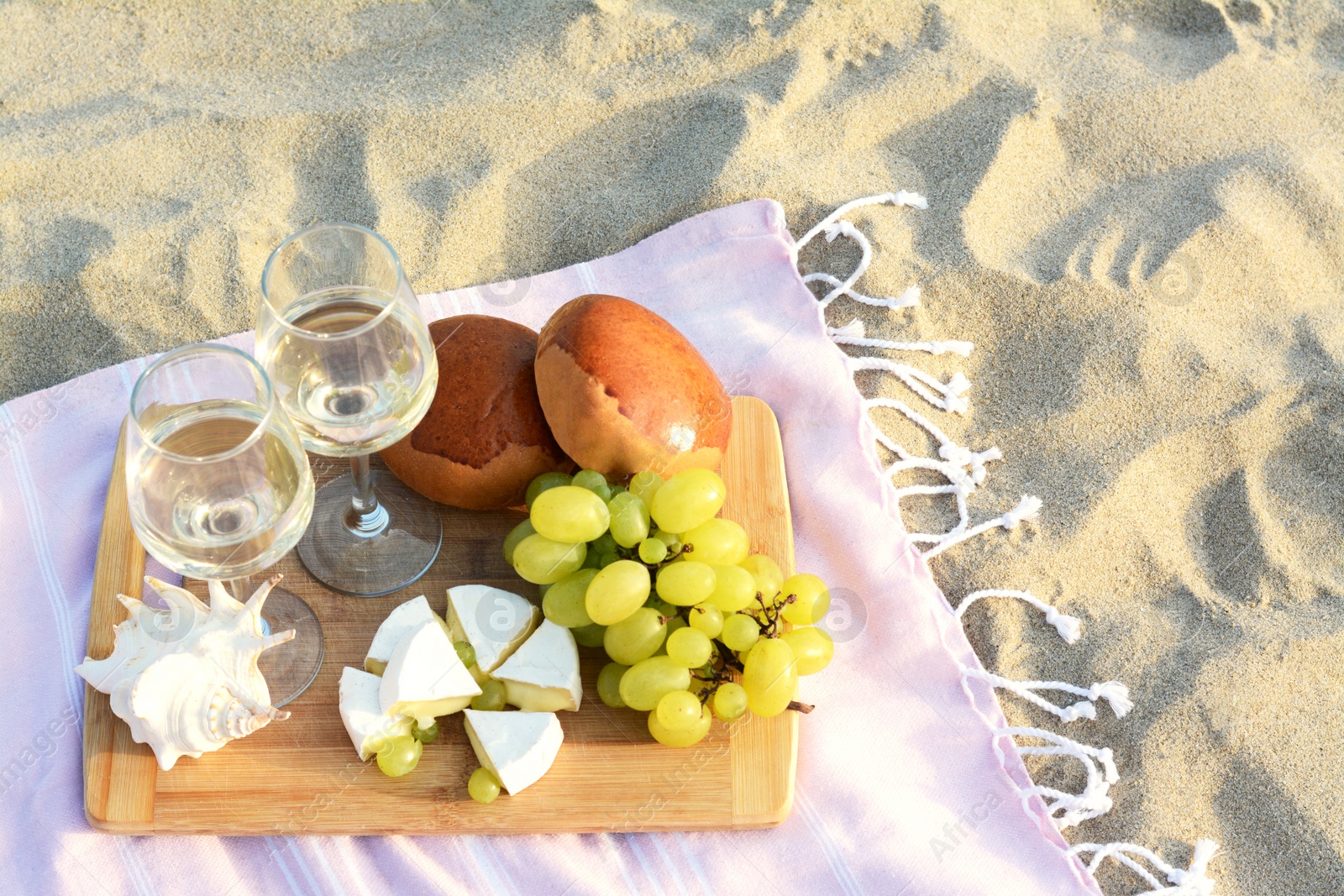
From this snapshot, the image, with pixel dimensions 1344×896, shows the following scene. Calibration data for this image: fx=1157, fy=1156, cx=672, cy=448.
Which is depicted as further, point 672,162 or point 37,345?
point 672,162

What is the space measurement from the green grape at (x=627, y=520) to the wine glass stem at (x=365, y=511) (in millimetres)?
309

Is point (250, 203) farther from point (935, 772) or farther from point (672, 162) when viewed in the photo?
point (935, 772)

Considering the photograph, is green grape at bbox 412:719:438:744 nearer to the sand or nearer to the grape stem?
A: the grape stem

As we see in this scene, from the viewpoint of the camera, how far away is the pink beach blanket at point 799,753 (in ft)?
4.18

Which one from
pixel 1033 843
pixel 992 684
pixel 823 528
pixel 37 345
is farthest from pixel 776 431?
pixel 37 345

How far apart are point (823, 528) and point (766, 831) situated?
0.41 m

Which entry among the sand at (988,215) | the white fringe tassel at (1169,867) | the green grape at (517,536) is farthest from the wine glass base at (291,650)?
the white fringe tassel at (1169,867)

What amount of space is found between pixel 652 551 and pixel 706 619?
0.30 feet

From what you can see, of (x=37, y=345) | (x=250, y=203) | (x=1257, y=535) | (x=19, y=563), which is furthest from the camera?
(x=250, y=203)

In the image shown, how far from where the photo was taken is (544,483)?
1.34 metres

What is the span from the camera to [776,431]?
151cm

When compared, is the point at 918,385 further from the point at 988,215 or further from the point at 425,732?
the point at 425,732

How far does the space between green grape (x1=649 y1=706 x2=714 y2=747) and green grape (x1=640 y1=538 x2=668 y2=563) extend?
162 millimetres

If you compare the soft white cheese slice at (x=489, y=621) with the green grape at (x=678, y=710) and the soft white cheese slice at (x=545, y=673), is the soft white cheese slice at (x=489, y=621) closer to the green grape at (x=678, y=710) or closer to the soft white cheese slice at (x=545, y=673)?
the soft white cheese slice at (x=545, y=673)
